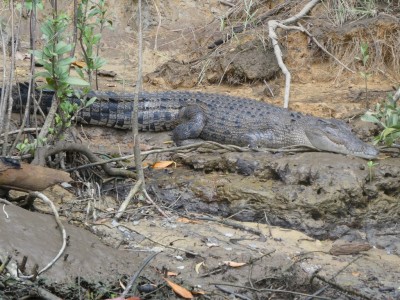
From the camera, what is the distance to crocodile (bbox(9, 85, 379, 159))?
22.7ft

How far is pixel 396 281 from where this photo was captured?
433 centimetres

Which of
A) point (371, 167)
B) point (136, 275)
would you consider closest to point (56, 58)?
point (136, 275)

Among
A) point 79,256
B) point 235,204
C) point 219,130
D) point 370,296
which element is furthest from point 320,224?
point 219,130

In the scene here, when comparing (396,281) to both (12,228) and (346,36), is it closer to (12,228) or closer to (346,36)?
(12,228)

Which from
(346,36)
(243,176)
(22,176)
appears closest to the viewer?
(22,176)

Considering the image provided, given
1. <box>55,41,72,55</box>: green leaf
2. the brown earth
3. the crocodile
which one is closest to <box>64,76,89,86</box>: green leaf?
<box>55,41,72,55</box>: green leaf

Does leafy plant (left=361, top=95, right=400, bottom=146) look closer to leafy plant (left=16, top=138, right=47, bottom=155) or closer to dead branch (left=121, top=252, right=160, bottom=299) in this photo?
dead branch (left=121, top=252, right=160, bottom=299)

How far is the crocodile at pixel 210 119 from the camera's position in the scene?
692cm

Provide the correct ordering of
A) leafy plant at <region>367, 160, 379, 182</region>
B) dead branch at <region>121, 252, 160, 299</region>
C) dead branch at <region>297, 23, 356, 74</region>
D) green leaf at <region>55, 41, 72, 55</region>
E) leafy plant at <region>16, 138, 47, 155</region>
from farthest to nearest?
1. dead branch at <region>297, 23, 356, 74</region>
2. leafy plant at <region>367, 160, 379, 182</region>
3. leafy plant at <region>16, 138, 47, 155</region>
4. green leaf at <region>55, 41, 72, 55</region>
5. dead branch at <region>121, 252, 160, 299</region>

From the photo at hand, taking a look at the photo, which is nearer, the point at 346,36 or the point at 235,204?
the point at 235,204

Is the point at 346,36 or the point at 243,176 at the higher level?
the point at 346,36

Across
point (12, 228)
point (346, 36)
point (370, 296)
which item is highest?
point (346, 36)

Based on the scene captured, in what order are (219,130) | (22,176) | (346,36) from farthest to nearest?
(346,36) < (219,130) < (22,176)

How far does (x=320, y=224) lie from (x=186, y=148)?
4.04ft
